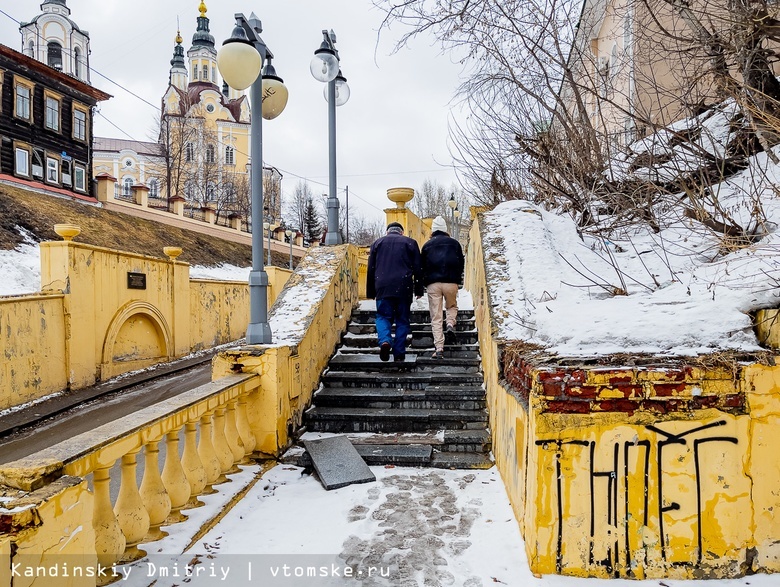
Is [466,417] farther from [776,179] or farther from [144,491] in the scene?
[776,179]

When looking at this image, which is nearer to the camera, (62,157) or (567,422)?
(567,422)

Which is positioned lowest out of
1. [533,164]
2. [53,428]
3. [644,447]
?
[53,428]

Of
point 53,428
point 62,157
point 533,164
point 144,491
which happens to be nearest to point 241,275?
point 62,157

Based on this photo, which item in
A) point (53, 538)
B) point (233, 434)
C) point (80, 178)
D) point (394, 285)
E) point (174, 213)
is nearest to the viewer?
point (53, 538)

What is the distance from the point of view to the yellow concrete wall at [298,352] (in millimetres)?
4680

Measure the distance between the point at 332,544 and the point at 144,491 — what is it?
121 centimetres

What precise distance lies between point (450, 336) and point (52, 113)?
30.3 metres

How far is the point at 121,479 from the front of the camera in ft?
Answer: 9.93

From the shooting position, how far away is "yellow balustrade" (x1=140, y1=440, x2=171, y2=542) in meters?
3.13

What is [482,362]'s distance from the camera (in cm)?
595

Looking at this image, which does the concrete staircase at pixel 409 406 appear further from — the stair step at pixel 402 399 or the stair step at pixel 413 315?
the stair step at pixel 413 315

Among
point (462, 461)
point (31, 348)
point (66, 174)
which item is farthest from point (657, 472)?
point (66, 174)

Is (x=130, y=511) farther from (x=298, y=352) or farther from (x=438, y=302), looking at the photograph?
(x=438, y=302)

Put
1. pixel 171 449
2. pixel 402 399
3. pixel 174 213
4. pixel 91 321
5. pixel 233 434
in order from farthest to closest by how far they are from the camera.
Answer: pixel 174 213 → pixel 91 321 → pixel 402 399 → pixel 233 434 → pixel 171 449
